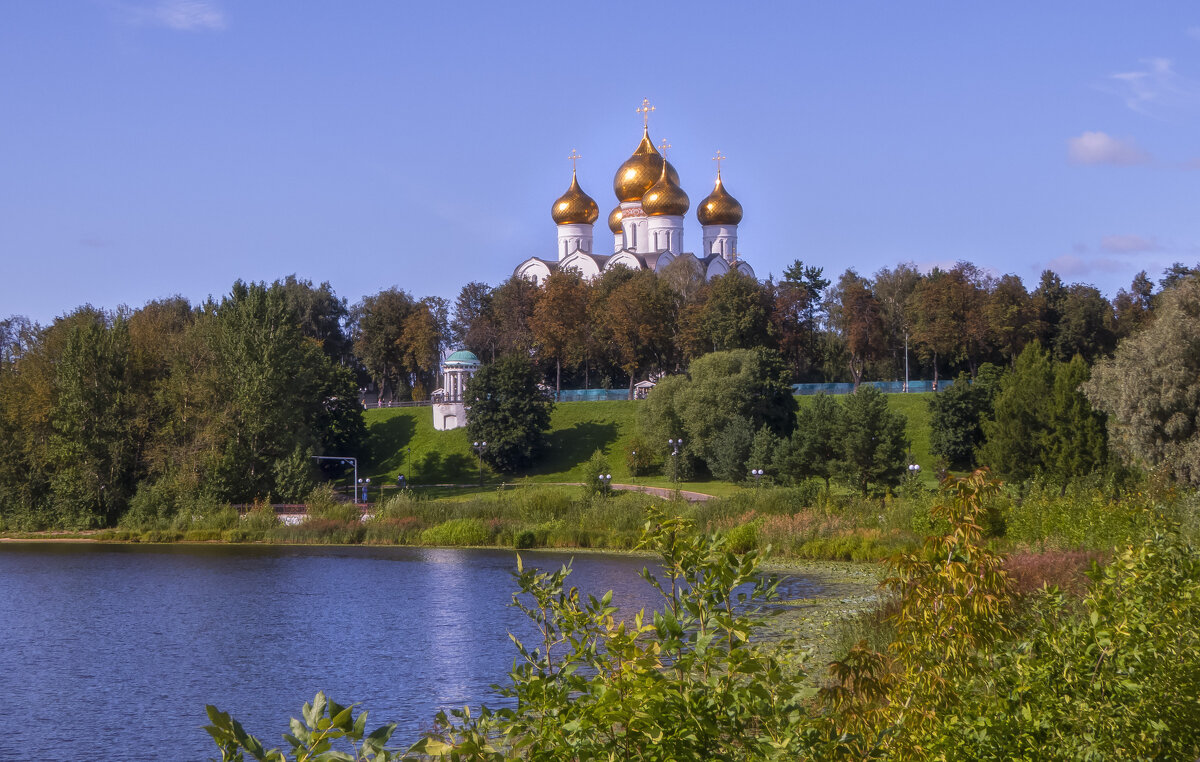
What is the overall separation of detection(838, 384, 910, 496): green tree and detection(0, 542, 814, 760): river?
40.9ft

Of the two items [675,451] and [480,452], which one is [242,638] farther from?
[480,452]

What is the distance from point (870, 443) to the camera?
42406 mm

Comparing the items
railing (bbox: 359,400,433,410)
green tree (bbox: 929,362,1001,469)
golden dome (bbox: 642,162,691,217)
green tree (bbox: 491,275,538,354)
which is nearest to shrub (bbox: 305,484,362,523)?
green tree (bbox: 929,362,1001,469)

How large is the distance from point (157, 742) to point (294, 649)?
6.38 metres

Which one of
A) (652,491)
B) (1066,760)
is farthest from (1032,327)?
(1066,760)

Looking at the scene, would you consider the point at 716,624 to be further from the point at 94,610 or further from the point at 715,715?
the point at 94,610

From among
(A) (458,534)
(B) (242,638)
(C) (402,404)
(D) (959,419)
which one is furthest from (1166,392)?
(C) (402,404)

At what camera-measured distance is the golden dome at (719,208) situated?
80062 millimetres

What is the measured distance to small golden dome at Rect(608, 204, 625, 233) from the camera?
8169 cm

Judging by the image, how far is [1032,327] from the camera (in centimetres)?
6259

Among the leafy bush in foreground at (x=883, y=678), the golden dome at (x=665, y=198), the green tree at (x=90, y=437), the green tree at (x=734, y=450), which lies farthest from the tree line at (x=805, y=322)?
the leafy bush in foreground at (x=883, y=678)

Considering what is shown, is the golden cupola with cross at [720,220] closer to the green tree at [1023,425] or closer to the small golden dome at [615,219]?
the small golden dome at [615,219]

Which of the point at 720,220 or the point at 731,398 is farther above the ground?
the point at 720,220

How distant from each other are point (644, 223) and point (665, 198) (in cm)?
290
